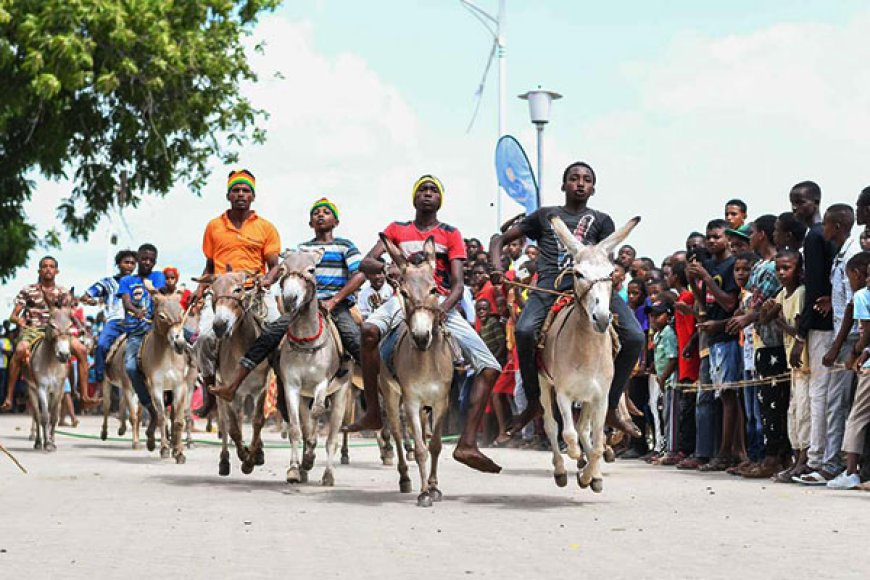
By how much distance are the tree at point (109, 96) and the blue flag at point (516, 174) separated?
8839 millimetres

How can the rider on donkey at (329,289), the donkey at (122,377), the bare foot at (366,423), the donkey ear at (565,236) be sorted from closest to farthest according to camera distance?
the donkey ear at (565,236), the bare foot at (366,423), the rider on donkey at (329,289), the donkey at (122,377)

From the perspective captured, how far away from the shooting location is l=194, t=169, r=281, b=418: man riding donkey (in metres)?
15.7

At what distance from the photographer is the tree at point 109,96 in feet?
102

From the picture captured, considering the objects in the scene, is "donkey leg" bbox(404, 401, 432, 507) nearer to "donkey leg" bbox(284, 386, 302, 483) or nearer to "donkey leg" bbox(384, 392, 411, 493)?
"donkey leg" bbox(384, 392, 411, 493)

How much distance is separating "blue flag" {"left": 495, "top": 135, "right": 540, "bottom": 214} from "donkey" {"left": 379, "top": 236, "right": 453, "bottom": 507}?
12904 millimetres

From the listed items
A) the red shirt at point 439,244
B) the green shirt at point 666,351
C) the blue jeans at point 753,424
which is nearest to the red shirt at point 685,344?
the green shirt at point 666,351

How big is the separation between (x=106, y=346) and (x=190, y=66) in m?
11.1

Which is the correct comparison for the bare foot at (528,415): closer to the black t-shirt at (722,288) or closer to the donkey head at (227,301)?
the donkey head at (227,301)

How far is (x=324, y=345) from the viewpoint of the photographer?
47.9 ft

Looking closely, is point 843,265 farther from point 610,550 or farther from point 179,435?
point 179,435

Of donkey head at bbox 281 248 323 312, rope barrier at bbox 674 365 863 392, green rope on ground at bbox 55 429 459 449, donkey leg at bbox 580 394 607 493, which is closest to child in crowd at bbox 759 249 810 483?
rope barrier at bbox 674 365 863 392

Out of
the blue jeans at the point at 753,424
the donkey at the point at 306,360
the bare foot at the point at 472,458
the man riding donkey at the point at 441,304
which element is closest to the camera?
the bare foot at the point at 472,458

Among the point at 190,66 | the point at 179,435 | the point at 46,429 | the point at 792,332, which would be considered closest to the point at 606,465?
the point at 792,332

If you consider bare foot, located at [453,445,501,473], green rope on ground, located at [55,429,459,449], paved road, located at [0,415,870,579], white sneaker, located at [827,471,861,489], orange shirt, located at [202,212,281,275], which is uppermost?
orange shirt, located at [202,212,281,275]
